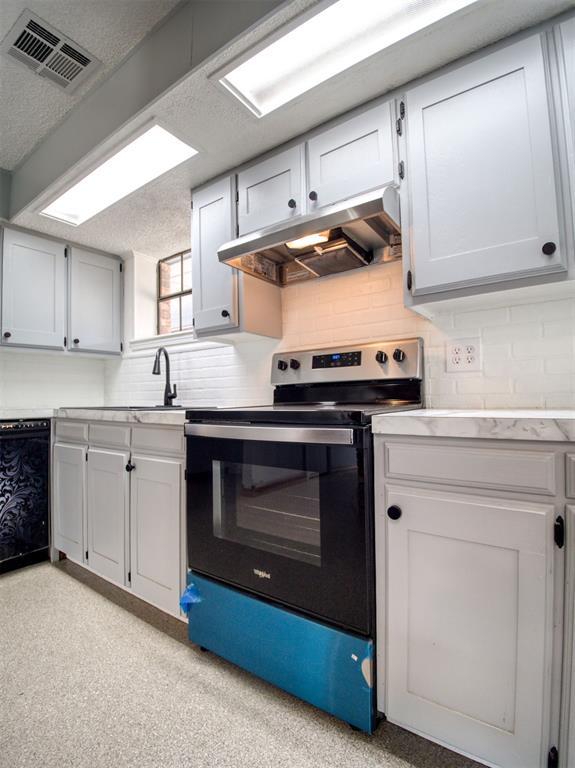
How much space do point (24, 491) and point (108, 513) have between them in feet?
2.58

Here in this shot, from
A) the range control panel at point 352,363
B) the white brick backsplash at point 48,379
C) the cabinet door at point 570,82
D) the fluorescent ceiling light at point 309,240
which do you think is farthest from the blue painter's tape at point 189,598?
the white brick backsplash at point 48,379

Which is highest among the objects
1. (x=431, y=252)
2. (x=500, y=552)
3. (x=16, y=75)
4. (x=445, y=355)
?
(x=16, y=75)

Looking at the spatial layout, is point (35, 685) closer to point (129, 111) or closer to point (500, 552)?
point (500, 552)

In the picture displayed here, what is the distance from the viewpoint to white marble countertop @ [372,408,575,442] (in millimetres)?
914

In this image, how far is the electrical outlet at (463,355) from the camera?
160cm

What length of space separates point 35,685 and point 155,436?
1006mm

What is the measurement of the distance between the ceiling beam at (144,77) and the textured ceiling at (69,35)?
0.04 m

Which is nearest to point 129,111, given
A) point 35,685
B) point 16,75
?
point 16,75

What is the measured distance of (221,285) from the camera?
208cm

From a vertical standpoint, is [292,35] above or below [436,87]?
above

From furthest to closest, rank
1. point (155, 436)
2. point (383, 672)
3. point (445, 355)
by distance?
point (155, 436) < point (445, 355) < point (383, 672)

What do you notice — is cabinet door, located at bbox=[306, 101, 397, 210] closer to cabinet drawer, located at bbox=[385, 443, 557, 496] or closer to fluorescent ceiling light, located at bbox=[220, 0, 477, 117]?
fluorescent ceiling light, located at bbox=[220, 0, 477, 117]

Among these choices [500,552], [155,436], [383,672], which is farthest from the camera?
[155,436]

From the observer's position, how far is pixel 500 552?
99 centimetres
